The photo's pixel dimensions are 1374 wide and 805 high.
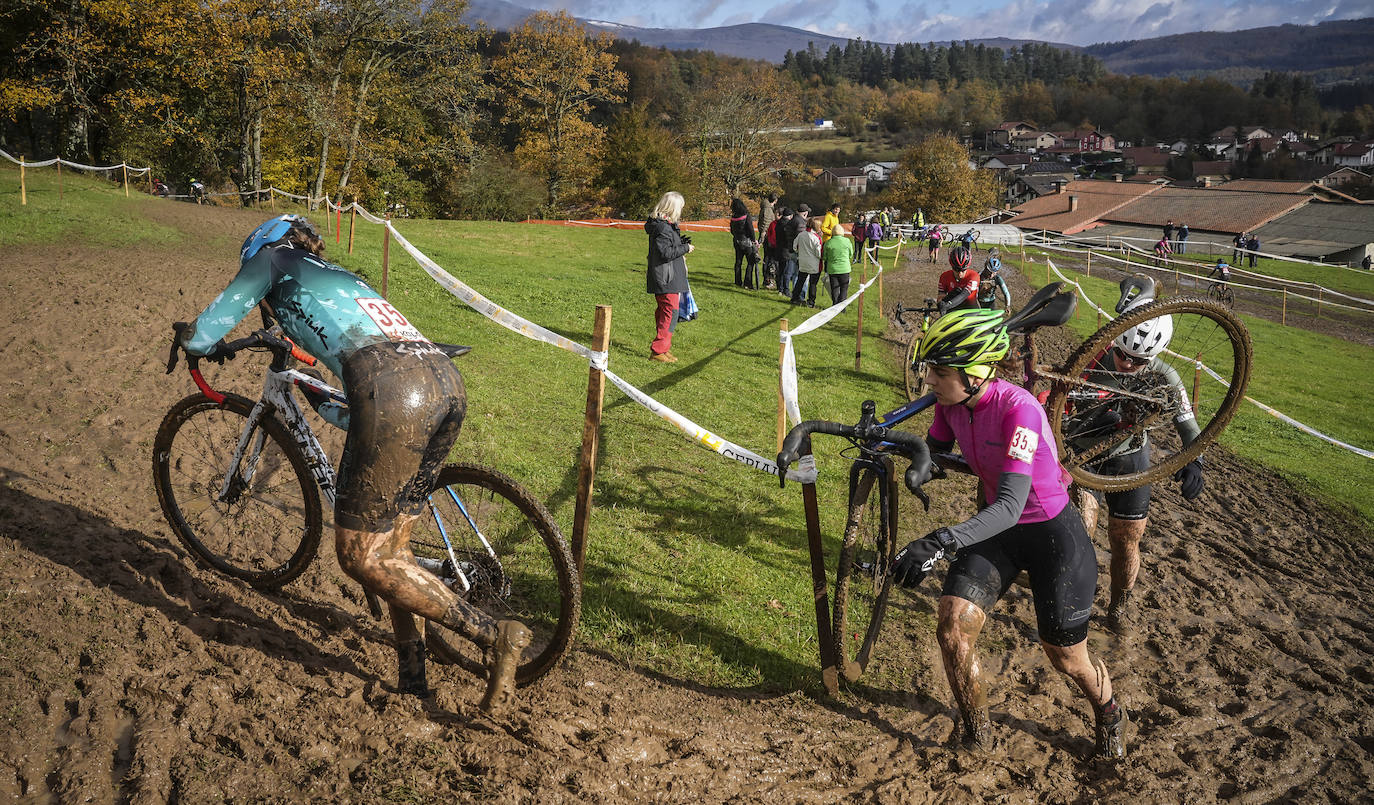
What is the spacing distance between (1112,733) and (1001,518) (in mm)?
1641

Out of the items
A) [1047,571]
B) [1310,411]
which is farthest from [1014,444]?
[1310,411]

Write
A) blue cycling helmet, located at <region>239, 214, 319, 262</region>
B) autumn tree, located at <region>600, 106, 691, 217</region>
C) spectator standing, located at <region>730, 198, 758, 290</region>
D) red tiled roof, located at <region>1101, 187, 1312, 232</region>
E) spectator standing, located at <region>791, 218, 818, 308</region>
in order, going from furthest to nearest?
red tiled roof, located at <region>1101, 187, 1312, 232</region> < autumn tree, located at <region>600, 106, 691, 217</region> < spectator standing, located at <region>730, 198, 758, 290</region> < spectator standing, located at <region>791, 218, 818, 308</region> < blue cycling helmet, located at <region>239, 214, 319, 262</region>

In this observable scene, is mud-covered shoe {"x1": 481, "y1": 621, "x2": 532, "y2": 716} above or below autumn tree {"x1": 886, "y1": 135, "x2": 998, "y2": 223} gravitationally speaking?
below

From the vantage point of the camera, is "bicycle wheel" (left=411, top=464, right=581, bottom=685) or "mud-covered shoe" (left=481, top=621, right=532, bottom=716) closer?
"mud-covered shoe" (left=481, top=621, right=532, bottom=716)

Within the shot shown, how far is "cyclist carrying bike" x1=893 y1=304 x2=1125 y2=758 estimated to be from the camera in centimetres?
394

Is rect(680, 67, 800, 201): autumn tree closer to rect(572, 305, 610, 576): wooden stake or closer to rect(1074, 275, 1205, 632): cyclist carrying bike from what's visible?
rect(1074, 275, 1205, 632): cyclist carrying bike

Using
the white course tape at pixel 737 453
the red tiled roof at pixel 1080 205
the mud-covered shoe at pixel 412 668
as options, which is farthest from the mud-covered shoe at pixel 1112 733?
the red tiled roof at pixel 1080 205

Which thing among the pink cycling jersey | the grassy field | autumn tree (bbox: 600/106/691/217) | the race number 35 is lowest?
the grassy field

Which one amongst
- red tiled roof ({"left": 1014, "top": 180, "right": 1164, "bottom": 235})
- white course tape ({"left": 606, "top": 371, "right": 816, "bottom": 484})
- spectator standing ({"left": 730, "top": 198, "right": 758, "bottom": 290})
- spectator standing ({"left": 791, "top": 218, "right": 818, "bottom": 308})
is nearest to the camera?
white course tape ({"left": 606, "top": 371, "right": 816, "bottom": 484})

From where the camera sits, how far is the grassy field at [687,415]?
5.55m

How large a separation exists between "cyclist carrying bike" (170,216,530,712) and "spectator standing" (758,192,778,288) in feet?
57.3

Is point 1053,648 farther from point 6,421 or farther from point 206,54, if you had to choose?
point 206,54

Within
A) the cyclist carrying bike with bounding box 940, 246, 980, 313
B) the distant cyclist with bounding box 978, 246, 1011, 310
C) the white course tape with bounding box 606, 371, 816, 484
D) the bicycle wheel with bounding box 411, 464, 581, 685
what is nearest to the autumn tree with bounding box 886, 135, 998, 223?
the distant cyclist with bounding box 978, 246, 1011, 310

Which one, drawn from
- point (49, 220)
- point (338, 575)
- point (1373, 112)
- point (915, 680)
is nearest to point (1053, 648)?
point (915, 680)
